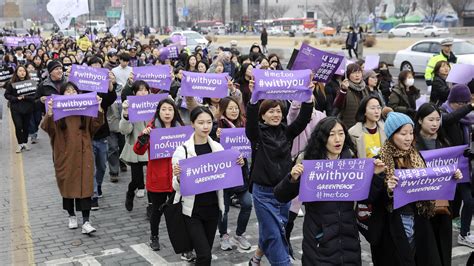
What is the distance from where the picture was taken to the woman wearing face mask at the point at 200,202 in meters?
5.14

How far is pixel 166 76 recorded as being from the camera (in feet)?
30.0

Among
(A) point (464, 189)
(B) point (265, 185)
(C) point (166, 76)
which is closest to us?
(B) point (265, 185)

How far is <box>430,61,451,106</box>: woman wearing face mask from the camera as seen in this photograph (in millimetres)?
8375

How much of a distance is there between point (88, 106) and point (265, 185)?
269 centimetres

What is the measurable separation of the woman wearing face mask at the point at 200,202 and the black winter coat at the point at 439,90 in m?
4.16

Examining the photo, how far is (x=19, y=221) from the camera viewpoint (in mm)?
7703

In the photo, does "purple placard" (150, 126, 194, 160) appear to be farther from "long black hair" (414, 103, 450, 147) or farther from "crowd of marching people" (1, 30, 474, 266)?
"long black hair" (414, 103, 450, 147)

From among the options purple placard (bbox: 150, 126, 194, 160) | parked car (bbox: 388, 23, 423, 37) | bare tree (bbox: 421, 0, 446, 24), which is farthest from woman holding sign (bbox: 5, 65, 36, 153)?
bare tree (bbox: 421, 0, 446, 24)

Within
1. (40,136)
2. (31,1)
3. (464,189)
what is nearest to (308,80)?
(464,189)

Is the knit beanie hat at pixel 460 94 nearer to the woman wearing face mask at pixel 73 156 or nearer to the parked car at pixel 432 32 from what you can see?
the woman wearing face mask at pixel 73 156

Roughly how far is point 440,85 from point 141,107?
4.17m

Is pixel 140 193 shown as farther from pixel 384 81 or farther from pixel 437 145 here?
pixel 437 145

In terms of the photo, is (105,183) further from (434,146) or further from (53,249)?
(434,146)

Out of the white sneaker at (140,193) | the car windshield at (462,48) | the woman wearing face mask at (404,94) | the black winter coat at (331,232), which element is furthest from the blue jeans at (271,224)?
the car windshield at (462,48)
